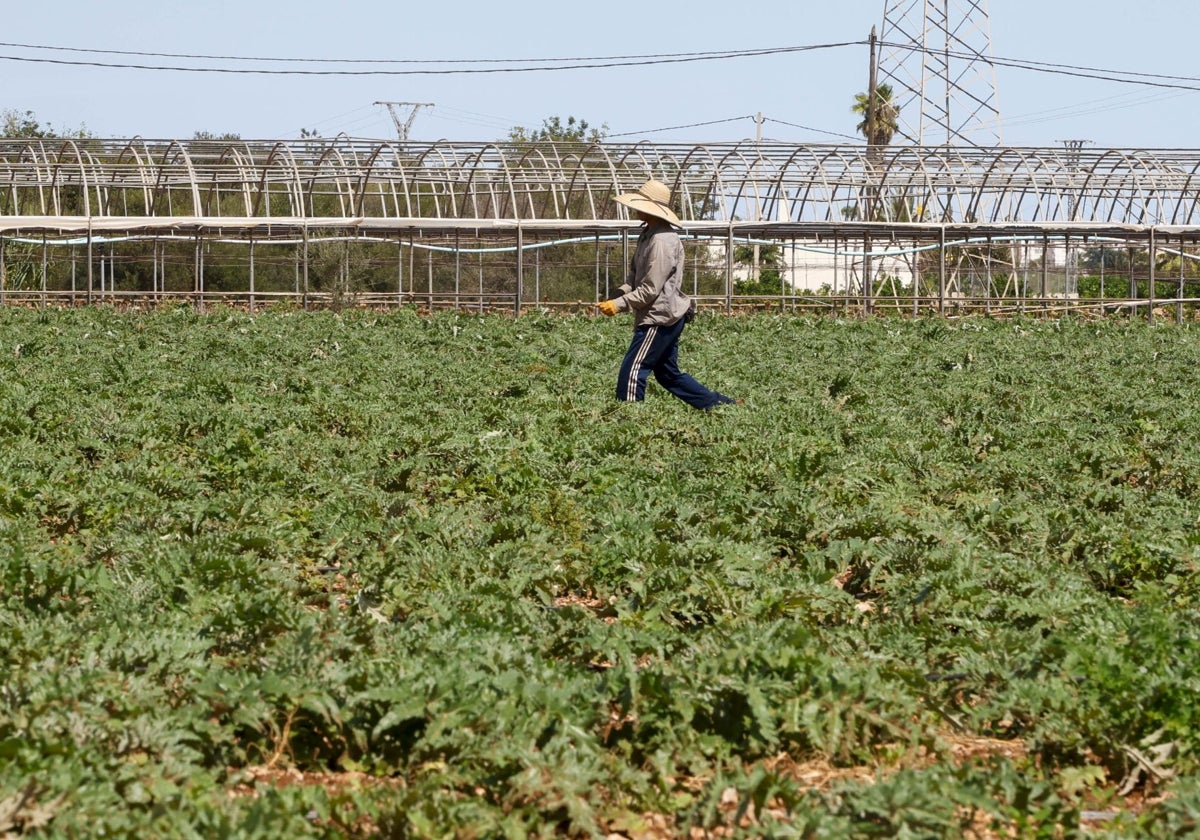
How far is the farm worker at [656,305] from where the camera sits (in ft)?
37.4

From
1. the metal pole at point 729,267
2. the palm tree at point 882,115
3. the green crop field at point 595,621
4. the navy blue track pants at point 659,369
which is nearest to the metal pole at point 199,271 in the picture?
the metal pole at point 729,267

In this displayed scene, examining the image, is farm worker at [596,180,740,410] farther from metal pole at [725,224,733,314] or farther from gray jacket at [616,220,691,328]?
metal pole at [725,224,733,314]

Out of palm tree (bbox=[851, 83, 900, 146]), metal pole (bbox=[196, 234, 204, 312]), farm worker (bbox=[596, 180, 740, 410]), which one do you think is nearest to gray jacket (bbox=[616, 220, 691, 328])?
farm worker (bbox=[596, 180, 740, 410])

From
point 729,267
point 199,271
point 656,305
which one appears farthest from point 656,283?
point 199,271

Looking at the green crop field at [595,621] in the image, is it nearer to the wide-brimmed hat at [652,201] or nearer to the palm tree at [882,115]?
the wide-brimmed hat at [652,201]

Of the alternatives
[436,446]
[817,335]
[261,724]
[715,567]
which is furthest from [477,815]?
[817,335]

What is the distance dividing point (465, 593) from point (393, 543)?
43.7 inches

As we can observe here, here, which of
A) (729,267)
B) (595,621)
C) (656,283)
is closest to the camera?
(595,621)

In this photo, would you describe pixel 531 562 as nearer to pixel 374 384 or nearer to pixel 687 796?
pixel 687 796

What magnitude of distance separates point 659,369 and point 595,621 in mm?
6220

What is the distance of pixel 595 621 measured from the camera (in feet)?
18.1

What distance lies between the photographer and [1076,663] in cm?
465

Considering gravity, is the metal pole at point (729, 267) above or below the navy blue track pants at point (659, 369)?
above

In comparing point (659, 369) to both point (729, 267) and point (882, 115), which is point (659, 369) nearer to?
point (729, 267)
